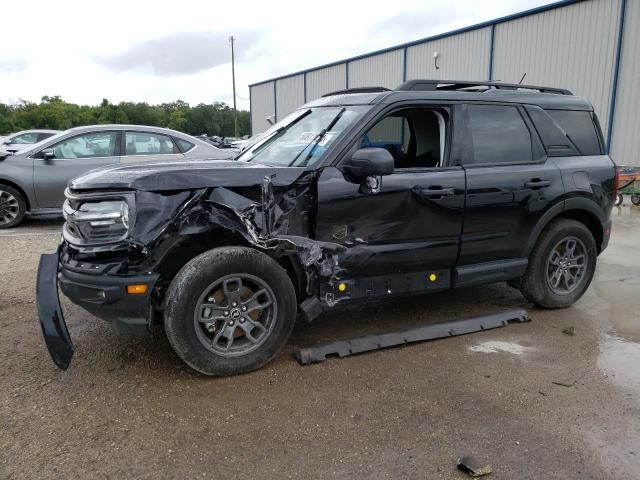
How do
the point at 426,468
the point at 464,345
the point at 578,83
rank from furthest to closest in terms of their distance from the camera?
the point at 578,83 → the point at 464,345 → the point at 426,468

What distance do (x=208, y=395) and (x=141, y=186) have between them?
4.59 feet

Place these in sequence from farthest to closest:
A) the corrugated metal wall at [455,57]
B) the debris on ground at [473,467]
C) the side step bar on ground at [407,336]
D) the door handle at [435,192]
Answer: the corrugated metal wall at [455,57], the door handle at [435,192], the side step bar on ground at [407,336], the debris on ground at [473,467]

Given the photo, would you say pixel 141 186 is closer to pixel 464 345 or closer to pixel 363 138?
pixel 363 138

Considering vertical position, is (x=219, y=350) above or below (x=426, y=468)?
above

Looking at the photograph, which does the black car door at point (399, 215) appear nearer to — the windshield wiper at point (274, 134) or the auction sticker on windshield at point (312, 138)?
the auction sticker on windshield at point (312, 138)

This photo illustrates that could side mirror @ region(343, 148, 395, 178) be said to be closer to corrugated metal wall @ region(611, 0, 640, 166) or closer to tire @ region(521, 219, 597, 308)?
tire @ region(521, 219, 597, 308)

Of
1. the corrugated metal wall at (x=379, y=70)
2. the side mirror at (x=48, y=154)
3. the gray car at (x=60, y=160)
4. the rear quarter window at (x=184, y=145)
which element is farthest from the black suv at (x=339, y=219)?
the corrugated metal wall at (x=379, y=70)

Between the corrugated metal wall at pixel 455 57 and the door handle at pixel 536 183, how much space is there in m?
14.4

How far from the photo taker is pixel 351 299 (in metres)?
3.99

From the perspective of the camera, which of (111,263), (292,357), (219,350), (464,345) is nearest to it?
(111,263)

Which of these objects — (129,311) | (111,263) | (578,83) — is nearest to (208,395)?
(129,311)

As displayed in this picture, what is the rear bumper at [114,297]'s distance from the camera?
325 centimetres

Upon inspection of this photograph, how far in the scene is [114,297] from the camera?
325 cm

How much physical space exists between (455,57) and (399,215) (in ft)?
55.4
